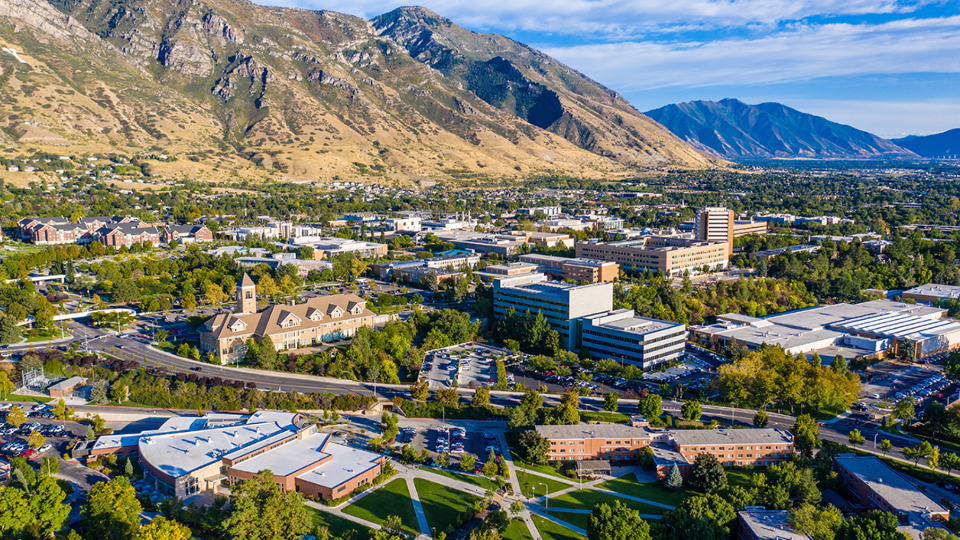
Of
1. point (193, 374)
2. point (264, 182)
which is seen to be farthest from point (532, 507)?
point (264, 182)

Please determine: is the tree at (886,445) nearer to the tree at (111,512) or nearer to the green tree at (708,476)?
the green tree at (708,476)

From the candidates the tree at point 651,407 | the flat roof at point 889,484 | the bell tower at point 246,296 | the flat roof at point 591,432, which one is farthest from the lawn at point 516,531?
the bell tower at point 246,296

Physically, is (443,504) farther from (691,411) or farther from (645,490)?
(691,411)

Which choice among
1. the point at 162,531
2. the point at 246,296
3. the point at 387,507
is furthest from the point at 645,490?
the point at 246,296

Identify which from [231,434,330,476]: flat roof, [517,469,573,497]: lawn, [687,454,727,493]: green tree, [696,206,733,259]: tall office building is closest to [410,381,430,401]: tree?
[231,434,330,476]: flat roof

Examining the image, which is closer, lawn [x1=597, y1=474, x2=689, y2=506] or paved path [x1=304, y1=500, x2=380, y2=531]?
paved path [x1=304, y1=500, x2=380, y2=531]

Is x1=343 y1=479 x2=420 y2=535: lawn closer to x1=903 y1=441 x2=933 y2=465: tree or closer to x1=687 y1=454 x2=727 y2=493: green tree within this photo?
x1=687 y1=454 x2=727 y2=493: green tree
